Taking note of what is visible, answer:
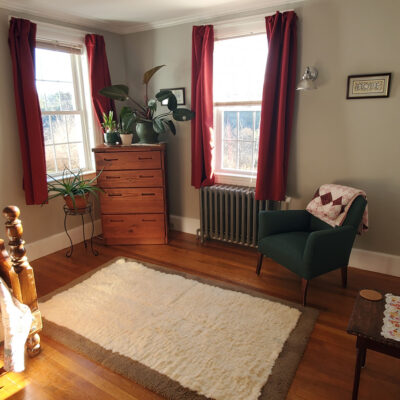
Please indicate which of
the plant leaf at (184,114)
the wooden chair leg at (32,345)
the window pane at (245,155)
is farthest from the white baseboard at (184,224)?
the wooden chair leg at (32,345)

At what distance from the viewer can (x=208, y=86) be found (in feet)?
11.1

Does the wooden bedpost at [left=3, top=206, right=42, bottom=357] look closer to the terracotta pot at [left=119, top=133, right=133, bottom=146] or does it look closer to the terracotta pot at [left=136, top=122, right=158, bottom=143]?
the terracotta pot at [left=119, top=133, right=133, bottom=146]

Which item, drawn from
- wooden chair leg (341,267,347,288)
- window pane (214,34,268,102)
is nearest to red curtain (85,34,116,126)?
window pane (214,34,268,102)

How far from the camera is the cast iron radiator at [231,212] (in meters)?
3.36

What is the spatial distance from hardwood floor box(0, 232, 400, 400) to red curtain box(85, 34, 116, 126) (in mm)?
1730

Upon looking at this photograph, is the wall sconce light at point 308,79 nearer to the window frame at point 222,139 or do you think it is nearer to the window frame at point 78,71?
the window frame at point 222,139

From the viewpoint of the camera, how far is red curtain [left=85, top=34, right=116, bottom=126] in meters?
3.52

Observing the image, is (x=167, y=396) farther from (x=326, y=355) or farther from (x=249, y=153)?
(x=249, y=153)

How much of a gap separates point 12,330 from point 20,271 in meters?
0.33

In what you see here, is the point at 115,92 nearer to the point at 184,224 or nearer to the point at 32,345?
the point at 184,224

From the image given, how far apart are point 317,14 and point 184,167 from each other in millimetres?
2018

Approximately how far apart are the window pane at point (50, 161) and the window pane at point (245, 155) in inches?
80.3

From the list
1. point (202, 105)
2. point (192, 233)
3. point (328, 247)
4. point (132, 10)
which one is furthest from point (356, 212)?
point (132, 10)

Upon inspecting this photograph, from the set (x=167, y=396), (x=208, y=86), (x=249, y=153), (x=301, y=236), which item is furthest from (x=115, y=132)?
(x=167, y=396)
